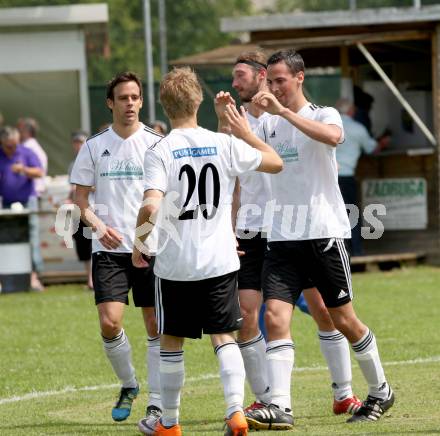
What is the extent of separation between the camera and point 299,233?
7730mm

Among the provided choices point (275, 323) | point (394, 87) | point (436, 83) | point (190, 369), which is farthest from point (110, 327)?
point (436, 83)

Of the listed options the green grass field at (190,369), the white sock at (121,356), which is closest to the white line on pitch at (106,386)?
the green grass field at (190,369)

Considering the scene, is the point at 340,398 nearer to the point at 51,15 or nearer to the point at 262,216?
the point at 262,216

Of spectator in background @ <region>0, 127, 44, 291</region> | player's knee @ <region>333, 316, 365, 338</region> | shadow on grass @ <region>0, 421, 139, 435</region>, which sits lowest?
shadow on grass @ <region>0, 421, 139, 435</region>

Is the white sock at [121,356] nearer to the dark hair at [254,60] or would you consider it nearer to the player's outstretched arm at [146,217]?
the player's outstretched arm at [146,217]

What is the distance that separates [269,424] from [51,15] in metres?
14.2

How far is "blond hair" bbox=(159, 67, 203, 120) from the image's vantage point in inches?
270

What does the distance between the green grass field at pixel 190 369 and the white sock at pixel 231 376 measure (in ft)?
2.03

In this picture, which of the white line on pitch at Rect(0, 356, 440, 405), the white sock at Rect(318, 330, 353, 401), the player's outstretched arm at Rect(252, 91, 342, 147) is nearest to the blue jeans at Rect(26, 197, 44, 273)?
the white line on pitch at Rect(0, 356, 440, 405)

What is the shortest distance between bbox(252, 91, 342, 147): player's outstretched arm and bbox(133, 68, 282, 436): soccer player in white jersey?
223 millimetres

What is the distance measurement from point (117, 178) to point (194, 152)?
150 cm

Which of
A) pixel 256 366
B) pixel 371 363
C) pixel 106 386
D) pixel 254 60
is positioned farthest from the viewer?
pixel 106 386

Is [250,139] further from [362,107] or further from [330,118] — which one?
[362,107]

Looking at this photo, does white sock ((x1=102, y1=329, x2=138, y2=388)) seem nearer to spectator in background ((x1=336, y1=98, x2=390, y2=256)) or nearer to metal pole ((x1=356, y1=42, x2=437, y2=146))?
spectator in background ((x1=336, y1=98, x2=390, y2=256))
